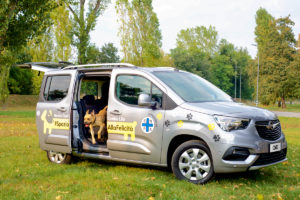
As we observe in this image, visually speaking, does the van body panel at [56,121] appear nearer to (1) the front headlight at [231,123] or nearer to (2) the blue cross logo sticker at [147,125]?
(2) the blue cross logo sticker at [147,125]

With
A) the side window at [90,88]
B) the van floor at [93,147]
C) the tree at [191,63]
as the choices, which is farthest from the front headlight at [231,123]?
the tree at [191,63]

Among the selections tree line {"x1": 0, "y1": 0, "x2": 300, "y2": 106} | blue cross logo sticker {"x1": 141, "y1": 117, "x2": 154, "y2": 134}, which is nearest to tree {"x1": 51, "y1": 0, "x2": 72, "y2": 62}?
tree line {"x1": 0, "y1": 0, "x2": 300, "y2": 106}

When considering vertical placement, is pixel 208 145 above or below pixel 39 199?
above

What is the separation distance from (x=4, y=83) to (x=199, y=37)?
57637 millimetres

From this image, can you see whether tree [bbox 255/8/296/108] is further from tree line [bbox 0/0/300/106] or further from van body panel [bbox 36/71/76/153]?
van body panel [bbox 36/71/76/153]

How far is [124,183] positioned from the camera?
5.54 metres

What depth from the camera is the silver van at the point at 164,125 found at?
539cm

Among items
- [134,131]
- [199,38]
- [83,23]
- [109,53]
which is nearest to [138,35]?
[83,23]

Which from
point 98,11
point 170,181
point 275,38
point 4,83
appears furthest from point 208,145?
point 275,38

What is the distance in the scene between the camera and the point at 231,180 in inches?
234

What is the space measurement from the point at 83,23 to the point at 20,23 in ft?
26.1

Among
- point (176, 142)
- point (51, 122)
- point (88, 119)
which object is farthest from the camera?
point (51, 122)

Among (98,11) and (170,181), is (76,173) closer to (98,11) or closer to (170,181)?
(170,181)

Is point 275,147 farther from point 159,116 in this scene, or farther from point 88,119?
point 88,119
